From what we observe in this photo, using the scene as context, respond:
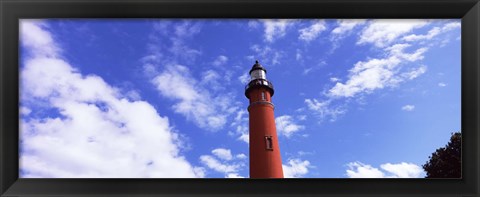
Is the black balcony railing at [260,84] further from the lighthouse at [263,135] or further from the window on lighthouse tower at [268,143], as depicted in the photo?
the window on lighthouse tower at [268,143]

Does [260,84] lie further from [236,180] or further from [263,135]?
[236,180]

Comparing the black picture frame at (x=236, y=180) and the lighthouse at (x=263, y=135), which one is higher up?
the lighthouse at (x=263, y=135)

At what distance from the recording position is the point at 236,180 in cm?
106

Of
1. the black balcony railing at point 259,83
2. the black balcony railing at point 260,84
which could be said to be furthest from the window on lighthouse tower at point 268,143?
the black balcony railing at point 259,83

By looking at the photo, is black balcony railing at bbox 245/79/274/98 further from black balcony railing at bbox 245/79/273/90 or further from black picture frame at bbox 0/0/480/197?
black picture frame at bbox 0/0/480/197

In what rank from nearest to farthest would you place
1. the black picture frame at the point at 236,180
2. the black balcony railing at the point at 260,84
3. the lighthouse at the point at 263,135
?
1. the black picture frame at the point at 236,180
2. the lighthouse at the point at 263,135
3. the black balcony railing at the point at 260,84

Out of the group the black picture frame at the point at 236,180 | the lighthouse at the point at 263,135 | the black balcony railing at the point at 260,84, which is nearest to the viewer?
the black picture frame at the point at 236,180

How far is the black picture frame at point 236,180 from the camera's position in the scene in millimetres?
1048

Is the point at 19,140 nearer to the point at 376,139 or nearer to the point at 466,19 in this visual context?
the point at 466,19

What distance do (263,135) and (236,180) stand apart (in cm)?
840

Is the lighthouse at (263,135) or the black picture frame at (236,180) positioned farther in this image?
the lighthouse at (263,135)

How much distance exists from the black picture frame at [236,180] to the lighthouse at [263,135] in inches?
313

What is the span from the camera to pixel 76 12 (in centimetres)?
105

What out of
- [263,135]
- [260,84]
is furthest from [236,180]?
[260,84]
